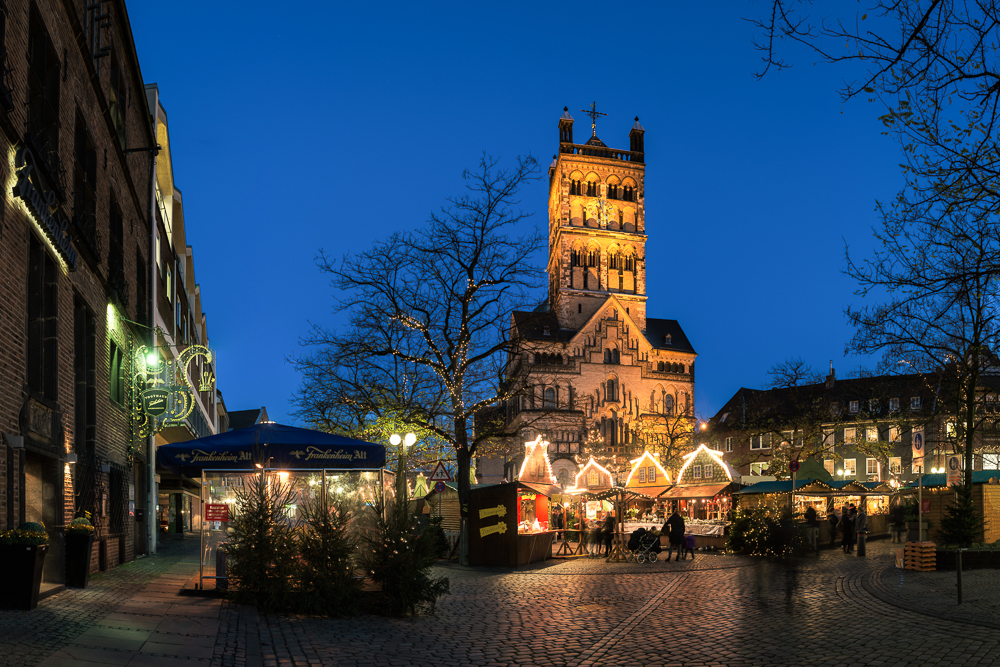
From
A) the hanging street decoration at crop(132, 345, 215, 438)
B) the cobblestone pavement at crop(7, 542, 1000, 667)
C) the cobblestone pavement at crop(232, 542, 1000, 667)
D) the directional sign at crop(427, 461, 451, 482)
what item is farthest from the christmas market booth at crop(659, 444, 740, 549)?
the hanging street decoration at crop(132, 345, 215, 438)

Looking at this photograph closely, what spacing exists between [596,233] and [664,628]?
78824mm

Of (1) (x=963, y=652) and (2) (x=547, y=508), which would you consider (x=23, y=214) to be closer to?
(1) (x=963, y=652)

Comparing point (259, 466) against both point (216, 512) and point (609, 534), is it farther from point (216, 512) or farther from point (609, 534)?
point (609, 534)

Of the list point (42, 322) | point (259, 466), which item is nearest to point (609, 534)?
point (259, 466)

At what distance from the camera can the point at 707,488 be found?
36344 millimetres

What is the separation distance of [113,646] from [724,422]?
78.7m

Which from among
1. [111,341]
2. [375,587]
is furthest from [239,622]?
[111,341]

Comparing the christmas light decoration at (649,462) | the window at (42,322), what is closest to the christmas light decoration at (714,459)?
the christmas light decoration at (649,462)

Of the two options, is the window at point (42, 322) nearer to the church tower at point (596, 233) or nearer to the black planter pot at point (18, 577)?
the black planter pot at point (18, 577)

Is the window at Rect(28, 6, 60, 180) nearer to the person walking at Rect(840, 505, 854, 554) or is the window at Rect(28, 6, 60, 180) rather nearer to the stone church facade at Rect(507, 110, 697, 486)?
the person walking at Rect(840, 505, 854, 554)

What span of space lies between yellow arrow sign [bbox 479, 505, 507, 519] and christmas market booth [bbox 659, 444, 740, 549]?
1079cm

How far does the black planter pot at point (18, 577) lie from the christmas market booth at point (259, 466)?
3.44 m

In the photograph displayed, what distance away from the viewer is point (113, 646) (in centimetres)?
861

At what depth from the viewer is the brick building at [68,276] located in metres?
12.0
